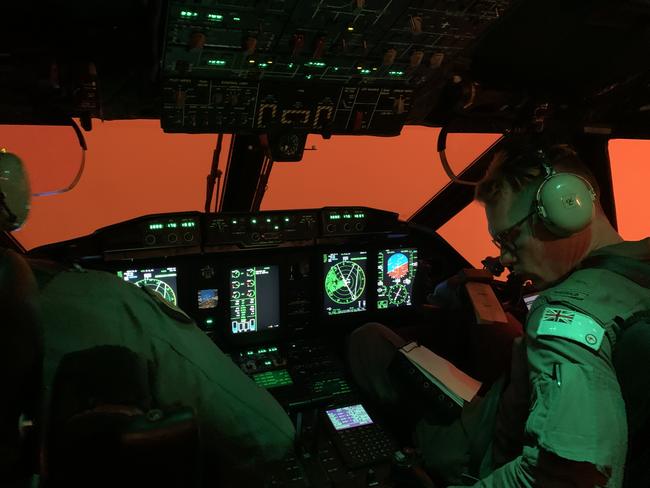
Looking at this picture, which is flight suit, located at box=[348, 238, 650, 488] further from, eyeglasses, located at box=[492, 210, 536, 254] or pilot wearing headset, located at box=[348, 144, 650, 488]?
eyeglasses, located at box=[492, 210, 536, 254]

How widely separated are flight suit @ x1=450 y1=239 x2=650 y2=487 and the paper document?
1.81ft

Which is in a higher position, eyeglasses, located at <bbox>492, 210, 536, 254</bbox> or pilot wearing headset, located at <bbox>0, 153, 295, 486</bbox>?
eyeglasses, located at <bbox>492, 210, 536, 254</bbox>

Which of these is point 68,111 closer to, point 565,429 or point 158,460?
point 158,460

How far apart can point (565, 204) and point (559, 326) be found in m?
0.25

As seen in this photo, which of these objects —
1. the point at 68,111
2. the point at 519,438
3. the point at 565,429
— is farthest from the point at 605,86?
the point at 68,111

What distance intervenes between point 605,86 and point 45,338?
2.32m

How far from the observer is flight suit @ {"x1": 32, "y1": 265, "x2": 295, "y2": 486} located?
2.72 ft

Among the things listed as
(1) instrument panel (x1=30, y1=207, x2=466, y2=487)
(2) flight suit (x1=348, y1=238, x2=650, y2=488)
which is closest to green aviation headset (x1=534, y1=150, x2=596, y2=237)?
(2) flight suit (x1=348, y1=238, x2=650, y2=488)

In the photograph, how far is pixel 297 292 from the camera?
2361 mm

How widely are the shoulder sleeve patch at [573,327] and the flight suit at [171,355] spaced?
22.3 inches

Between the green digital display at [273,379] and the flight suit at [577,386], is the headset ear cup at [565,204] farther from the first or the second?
the green digital display at [273,379]

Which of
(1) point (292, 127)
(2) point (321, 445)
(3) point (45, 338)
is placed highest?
(1) point (292, 127)

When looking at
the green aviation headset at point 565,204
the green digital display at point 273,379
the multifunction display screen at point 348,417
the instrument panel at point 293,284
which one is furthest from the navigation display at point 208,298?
the green aviation headset at point 565,204

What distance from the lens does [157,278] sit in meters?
2.10
